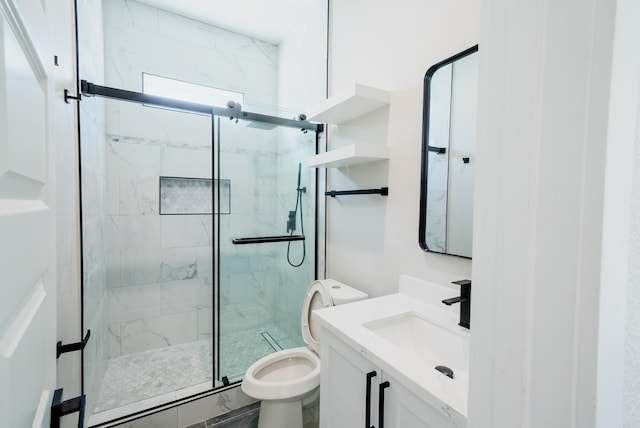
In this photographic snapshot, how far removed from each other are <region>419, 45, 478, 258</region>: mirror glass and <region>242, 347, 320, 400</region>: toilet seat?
0.95m

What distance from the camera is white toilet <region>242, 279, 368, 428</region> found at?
1487 mm

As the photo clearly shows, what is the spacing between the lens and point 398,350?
951 mm

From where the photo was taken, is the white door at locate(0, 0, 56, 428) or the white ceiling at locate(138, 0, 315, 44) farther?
the white ceiling at locate(138, 0, 315, 44)

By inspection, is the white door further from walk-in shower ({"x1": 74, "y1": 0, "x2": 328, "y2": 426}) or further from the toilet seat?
walk-in shower ({"x1": 74, "y1": 0, "x2": 328, "y2": 426})

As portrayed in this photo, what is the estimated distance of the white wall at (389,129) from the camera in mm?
1332

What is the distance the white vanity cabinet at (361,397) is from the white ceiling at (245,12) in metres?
2.54

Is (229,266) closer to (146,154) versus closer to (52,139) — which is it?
(146,154)

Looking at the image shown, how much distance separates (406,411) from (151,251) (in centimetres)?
254

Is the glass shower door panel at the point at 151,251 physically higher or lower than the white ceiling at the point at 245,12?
lower

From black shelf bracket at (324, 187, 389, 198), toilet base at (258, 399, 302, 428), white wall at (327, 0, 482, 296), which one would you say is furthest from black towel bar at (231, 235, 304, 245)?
toilet base at (258, 399, 302, 428)

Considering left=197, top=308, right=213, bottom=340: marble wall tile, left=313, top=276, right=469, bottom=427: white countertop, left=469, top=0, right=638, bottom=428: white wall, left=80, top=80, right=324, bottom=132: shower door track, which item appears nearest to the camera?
left=469, top=0, right=638, bottom=428: white wall

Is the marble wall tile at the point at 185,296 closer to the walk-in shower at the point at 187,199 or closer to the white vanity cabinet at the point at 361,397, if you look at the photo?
the walk-in shower at the point at 187,199

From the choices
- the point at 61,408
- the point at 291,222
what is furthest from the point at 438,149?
the point at 61,408

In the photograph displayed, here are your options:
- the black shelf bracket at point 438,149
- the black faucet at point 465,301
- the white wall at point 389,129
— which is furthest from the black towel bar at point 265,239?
the black faucet at point 465,301
